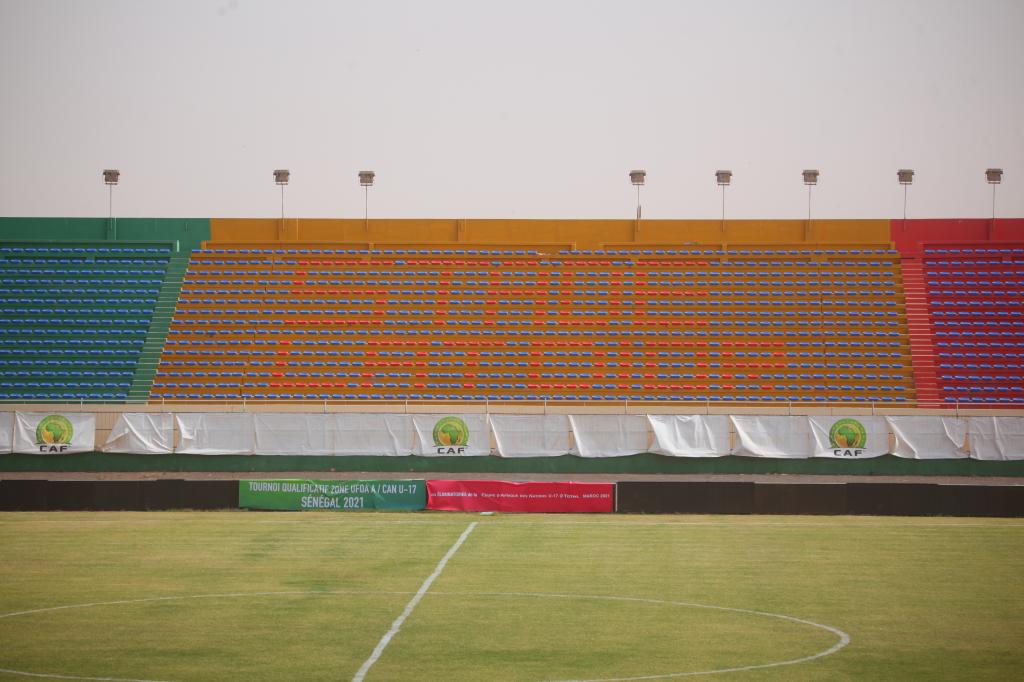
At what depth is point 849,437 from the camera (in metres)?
39.9

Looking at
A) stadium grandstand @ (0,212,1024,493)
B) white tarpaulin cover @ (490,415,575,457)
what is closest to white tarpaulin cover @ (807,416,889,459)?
stadium grandstand @ (0,212,1024,493)

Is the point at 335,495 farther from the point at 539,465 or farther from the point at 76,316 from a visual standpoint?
the point at 76,316

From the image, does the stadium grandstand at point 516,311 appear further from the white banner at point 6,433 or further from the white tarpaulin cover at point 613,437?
the white banner at point 6,433

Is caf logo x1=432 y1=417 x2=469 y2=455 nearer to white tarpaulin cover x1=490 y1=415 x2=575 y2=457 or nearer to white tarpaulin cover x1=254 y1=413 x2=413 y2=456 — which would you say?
white tarpaulin cover x1=254 y1=413 x2=413 y2=456

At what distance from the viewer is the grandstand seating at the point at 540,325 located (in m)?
46.8

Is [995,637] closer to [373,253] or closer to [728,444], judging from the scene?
[728,444]

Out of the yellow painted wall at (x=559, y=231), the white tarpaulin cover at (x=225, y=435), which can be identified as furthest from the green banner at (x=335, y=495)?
the yellow painted wall at (x=559, y=231)

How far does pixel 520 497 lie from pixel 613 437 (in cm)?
857

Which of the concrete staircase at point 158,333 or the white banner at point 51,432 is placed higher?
the concrete staircase at point 158,333

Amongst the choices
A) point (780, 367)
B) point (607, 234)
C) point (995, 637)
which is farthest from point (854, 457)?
point (995, 637)

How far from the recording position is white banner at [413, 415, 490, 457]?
1564 inches

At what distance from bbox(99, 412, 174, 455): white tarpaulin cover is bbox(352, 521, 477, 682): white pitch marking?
1633cm

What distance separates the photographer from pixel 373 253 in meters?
55.3

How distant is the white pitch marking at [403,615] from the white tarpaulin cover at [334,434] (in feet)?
43.2
